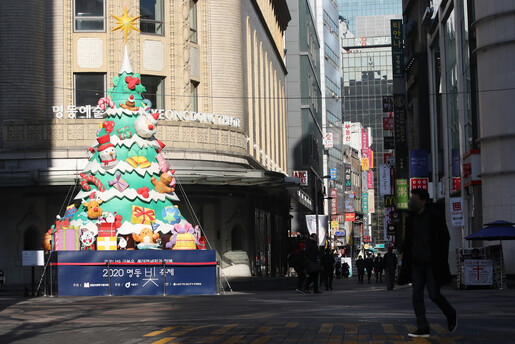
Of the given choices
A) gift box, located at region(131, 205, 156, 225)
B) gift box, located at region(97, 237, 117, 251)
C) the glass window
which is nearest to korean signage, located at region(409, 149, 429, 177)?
the glass window

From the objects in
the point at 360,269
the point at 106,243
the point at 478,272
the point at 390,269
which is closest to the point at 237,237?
the point at 360,269

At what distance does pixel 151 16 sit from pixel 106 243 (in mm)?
17015

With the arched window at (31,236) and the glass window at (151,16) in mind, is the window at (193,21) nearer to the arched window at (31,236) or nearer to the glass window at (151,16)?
the glass window at (151,16)

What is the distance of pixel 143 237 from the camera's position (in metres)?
30.7

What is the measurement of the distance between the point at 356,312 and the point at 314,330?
14.3 ft

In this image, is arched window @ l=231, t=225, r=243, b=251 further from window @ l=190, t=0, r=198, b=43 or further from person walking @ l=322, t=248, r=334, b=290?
window @ l=190, t=0, r=198, b=43

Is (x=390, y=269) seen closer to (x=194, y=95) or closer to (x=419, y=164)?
(x=194, y=95)

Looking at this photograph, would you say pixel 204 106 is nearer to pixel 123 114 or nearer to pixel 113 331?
pixel 123 114

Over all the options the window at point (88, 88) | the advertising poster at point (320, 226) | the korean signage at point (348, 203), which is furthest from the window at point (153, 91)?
the korean signage at point (348, 203)

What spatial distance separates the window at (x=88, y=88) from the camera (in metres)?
42.9

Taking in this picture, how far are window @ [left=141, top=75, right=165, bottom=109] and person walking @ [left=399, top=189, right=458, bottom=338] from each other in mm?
32675

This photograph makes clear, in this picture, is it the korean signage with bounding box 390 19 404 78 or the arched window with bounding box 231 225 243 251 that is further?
the korean signage with bounding box 390 19 404 78

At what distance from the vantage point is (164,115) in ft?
140

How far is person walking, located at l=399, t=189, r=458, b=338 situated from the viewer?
11.8 metres
